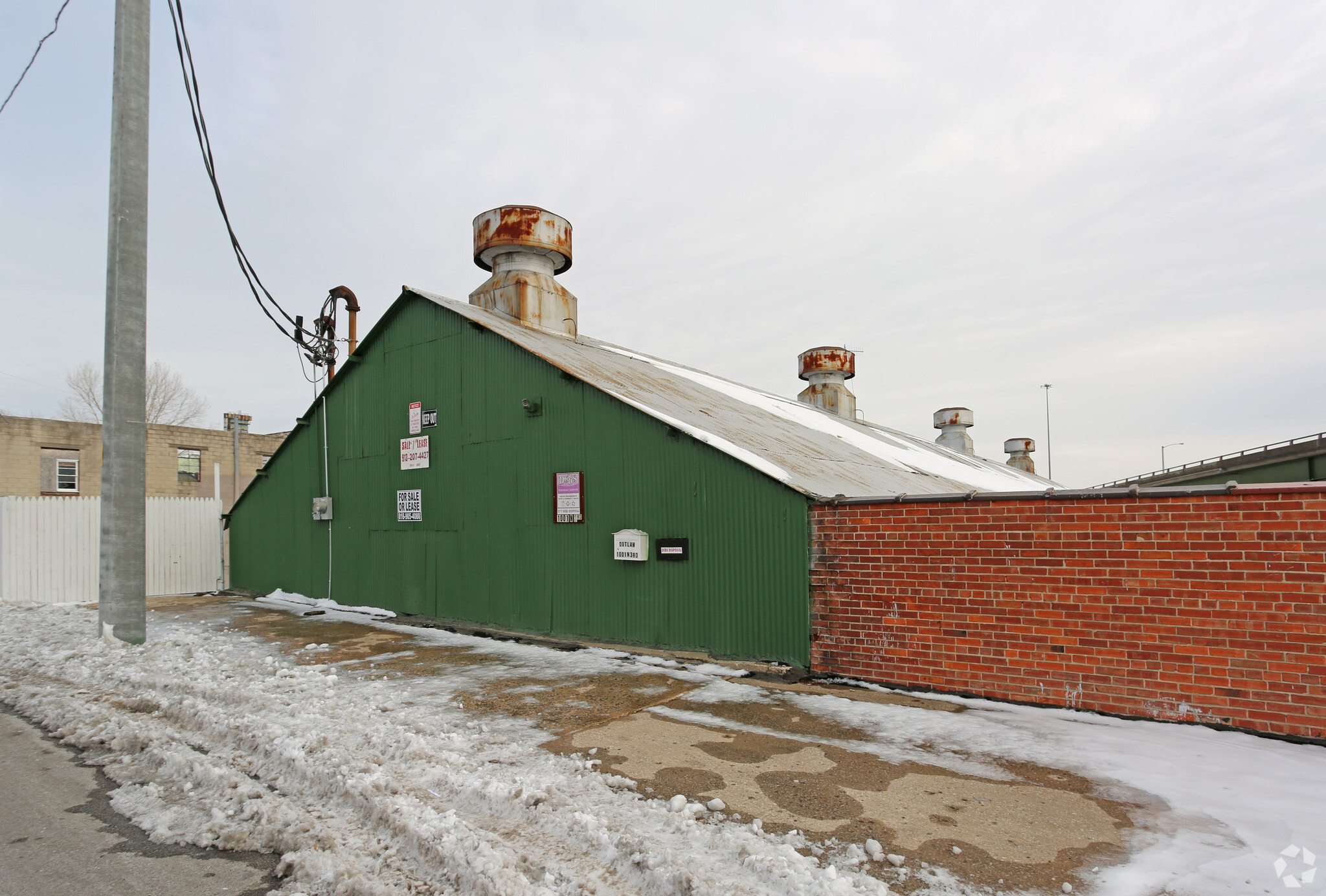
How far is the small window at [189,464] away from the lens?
33.3m

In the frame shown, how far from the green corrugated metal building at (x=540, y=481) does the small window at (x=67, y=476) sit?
1900 cm

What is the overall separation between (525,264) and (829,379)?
14.1 meters

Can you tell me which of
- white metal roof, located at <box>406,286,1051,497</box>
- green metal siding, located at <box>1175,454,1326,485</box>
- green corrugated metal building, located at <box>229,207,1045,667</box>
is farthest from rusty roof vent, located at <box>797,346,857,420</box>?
green metal siding, located at <box>1175,454,1326,485</box>

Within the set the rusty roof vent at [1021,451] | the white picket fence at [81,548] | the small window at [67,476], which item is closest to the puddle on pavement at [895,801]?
the white picket fence at [81,548]

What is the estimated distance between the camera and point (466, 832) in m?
3.74

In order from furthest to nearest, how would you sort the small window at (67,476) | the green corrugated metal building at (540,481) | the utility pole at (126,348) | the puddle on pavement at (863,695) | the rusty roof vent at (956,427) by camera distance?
the rusty roof vent at (956,427)
the small window at (67,476)
the utility pole at (126,348)
the green corrugated metal building at (540,481)
the puddle on pavement at (863,695)

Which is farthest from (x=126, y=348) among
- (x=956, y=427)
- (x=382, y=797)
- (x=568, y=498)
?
(x=956, y=427)

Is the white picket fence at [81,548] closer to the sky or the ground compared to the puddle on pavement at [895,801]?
closer to the sky

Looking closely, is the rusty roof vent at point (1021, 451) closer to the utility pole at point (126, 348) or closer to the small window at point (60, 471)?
the utility pole at point (126, 348)

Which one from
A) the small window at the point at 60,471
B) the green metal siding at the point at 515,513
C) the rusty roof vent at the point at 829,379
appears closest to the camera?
the green metal siding at the point at 515,513

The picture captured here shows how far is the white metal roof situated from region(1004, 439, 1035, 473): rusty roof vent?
25236mm

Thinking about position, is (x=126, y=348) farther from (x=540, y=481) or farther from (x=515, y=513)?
(x=540, y=481)

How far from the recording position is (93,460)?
→ 30047 mm

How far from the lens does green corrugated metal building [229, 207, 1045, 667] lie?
820cm
